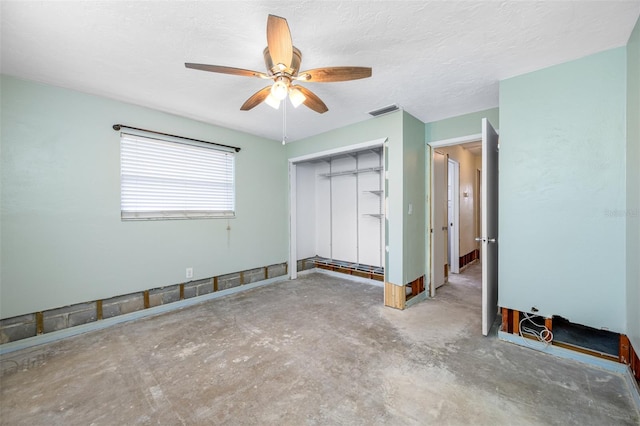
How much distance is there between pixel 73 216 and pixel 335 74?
303 centimetres

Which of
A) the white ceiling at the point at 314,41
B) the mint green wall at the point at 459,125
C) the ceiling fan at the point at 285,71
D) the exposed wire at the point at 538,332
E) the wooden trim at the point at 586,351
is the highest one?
the white ceiling at the point at 314,41

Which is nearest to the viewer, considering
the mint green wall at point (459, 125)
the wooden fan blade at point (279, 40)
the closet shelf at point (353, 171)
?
the wooden fan blade at point (279, 40)

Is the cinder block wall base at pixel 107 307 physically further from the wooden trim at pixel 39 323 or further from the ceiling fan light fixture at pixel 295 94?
the ceiling fan light fixture at pixel 295 94

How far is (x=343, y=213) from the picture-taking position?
5.07 metres

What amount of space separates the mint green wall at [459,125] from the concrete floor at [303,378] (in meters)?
2.38

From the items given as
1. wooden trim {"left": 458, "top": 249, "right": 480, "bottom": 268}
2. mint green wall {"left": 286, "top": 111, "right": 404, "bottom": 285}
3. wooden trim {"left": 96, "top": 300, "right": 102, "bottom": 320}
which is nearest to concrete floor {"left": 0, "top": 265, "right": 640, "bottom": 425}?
wooden trim {"left": 96, "top": 300, "right": 102, "bottom": 320}

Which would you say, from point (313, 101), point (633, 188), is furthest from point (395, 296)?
point (313, 101)

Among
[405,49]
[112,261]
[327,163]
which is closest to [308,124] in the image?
[327,163]

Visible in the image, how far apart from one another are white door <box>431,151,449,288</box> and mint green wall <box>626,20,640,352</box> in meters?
1.99

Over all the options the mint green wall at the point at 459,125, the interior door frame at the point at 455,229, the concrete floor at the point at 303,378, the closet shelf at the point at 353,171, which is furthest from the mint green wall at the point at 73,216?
the interior door frame at the point at 455,229

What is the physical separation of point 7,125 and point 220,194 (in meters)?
2.13

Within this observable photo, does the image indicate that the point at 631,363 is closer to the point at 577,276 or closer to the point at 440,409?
the point at 577,276

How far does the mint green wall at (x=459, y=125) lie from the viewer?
3.18 meters

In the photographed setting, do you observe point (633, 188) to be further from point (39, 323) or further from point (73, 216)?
point (39, 323)
